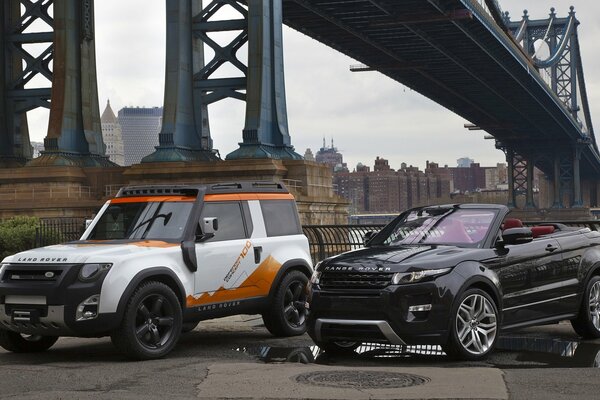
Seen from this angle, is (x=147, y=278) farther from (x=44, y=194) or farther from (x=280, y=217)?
(x=44, y=194)

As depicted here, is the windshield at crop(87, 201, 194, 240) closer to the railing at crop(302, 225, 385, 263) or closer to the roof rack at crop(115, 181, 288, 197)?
the roof rack at crop(115, 181, 288, 197)

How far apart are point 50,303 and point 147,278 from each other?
3.07ft

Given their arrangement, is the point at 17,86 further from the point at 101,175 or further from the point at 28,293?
the point at 28,293

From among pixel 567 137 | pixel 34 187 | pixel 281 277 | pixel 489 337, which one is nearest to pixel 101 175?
pixel 34 187

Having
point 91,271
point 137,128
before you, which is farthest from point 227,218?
point 137,128

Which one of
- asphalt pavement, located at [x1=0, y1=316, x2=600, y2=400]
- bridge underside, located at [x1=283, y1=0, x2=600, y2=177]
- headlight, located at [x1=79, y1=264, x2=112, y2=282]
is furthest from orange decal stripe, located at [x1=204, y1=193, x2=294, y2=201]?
bridge underside, located at [x1=283, y1=0, x2=600, y2=177]

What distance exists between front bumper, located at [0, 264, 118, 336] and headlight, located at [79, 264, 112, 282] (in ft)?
0.13

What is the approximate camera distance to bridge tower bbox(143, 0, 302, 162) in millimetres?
31281

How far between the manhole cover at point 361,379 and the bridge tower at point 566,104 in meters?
95.1

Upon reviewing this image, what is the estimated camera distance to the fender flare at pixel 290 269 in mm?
11586

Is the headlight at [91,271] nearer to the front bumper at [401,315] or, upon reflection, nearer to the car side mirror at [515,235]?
the front bumper at [401,315]

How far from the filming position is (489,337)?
962 cm

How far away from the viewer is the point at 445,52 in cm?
6212

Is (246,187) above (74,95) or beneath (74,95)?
beneath
